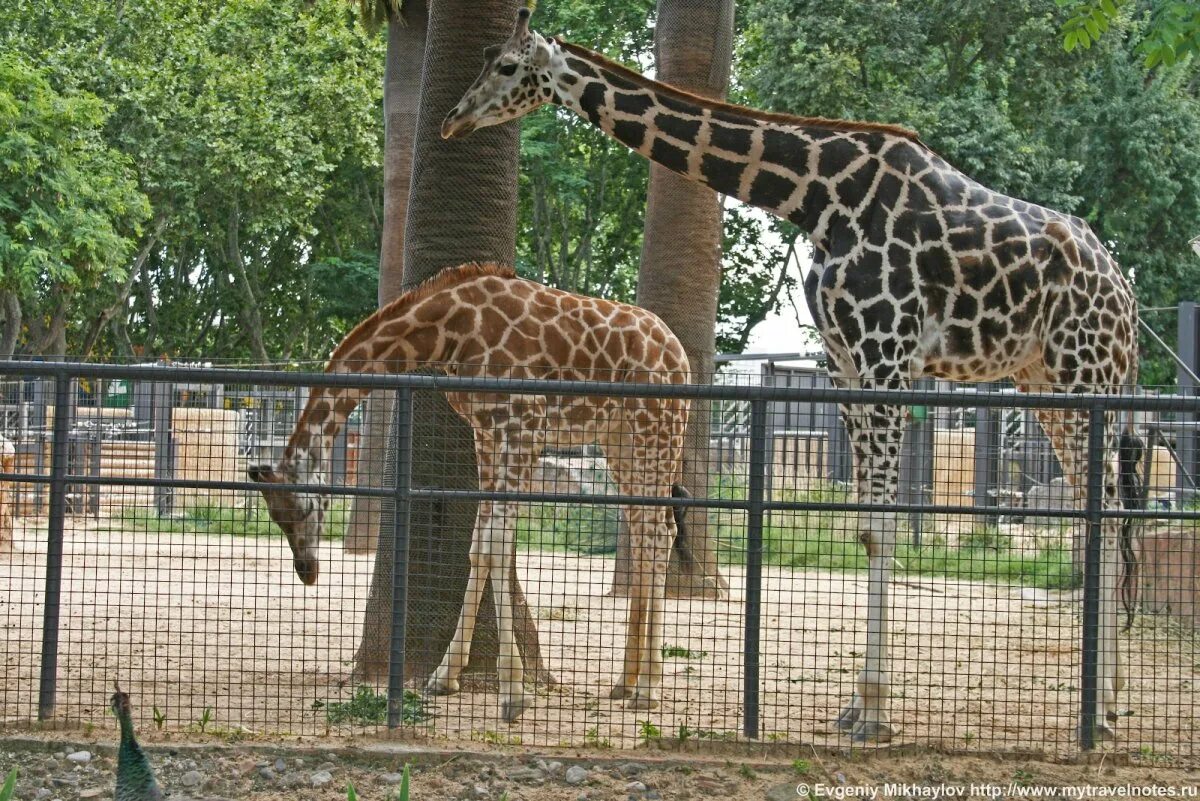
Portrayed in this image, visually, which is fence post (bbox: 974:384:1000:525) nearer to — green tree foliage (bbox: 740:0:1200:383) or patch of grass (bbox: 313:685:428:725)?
patch of grass (bbox: 313:685:428:725)

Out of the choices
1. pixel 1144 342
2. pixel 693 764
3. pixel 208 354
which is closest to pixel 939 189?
pixel 693 764

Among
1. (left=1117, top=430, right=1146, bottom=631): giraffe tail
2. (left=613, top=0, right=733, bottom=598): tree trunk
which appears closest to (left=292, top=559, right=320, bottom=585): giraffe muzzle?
(left=1117, top=430, right=1146, bottom=631): giraffe tail

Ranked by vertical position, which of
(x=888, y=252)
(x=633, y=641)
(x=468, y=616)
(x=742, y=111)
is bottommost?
(x=633, y=641)

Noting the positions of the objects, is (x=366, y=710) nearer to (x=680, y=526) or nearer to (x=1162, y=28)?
(x=680, y=526)

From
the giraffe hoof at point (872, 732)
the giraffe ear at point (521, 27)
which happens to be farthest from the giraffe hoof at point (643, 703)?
the giraffe ear at point (521, 27)

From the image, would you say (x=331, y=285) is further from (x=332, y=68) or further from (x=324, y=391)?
(x=324, y=391)

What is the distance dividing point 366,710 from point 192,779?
1037 millimetres

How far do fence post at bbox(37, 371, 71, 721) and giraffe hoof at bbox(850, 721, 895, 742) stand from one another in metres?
3.45

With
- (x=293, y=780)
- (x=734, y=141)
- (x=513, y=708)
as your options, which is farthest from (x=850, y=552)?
(x=293, y=780)

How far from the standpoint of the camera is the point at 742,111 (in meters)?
7.04

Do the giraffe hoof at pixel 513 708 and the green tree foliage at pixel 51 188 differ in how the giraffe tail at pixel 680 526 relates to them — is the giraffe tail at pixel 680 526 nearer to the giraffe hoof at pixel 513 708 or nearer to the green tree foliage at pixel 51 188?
the giraffe hoof at pixel 513 708

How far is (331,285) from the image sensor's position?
34188 millimetres

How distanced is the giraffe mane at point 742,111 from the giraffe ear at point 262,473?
2.66 meters

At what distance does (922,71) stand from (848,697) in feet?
71.6
